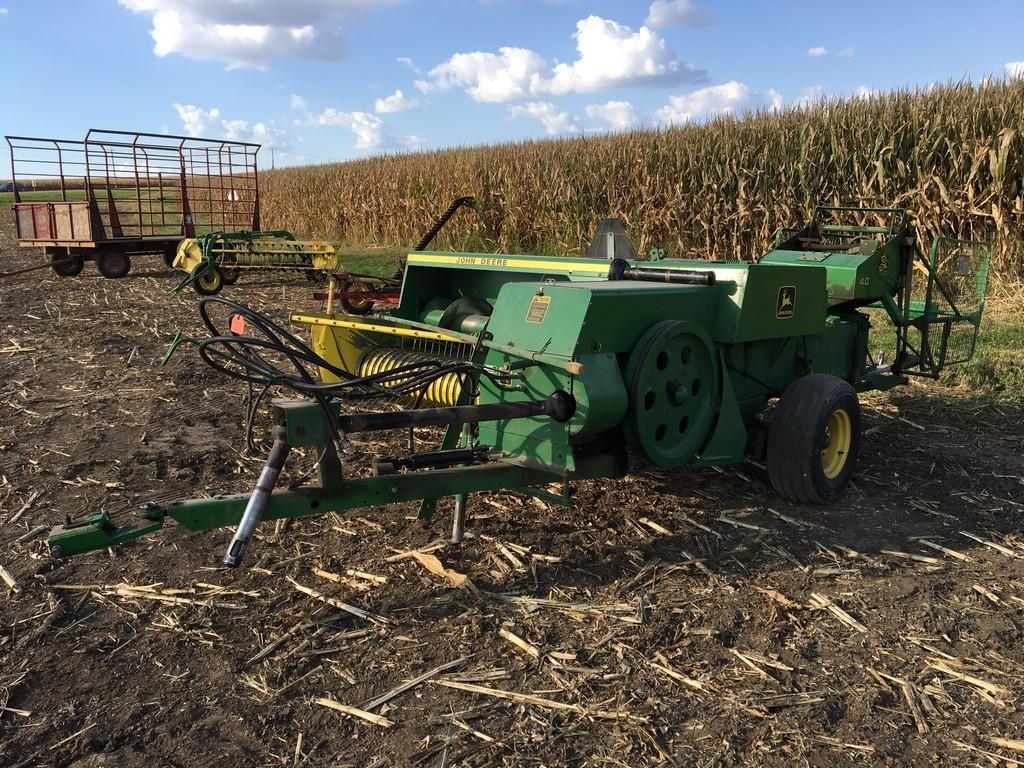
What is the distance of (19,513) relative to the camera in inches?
159

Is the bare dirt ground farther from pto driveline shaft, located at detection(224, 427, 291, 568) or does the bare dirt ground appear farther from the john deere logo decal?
the john deere logo decal

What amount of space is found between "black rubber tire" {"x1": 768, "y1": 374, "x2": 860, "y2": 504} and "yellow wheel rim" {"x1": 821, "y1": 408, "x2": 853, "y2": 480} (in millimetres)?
164

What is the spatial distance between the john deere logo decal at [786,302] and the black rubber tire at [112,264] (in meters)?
12.9

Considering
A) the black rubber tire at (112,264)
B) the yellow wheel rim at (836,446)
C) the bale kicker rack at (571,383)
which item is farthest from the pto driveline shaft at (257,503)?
the black rubber tire at (112,264)

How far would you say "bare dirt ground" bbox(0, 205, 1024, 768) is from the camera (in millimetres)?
2475

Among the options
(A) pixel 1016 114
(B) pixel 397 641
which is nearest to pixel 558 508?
(B) pixel 397 641

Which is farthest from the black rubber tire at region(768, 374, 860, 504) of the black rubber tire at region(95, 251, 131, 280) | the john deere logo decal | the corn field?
the black rubber tire at region(95, 251, 131, 280)

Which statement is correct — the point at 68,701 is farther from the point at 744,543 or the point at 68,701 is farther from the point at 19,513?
the point at 744,543

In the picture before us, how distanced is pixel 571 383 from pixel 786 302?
153 cm

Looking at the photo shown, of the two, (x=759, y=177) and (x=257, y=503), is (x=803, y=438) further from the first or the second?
(x=759, y=177)

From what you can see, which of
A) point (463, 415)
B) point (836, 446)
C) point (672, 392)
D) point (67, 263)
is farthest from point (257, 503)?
point (67, 263)

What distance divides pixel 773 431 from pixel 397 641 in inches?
88.1

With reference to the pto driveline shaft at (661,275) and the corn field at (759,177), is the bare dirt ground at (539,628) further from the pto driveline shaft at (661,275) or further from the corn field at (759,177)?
the corn field at (759,177)

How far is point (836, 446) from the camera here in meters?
4.53
